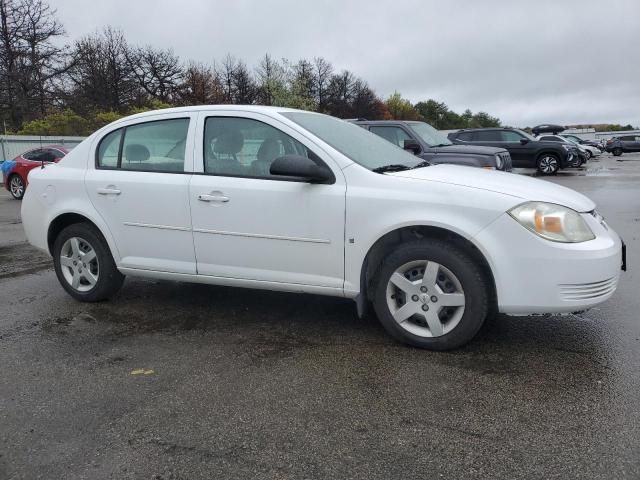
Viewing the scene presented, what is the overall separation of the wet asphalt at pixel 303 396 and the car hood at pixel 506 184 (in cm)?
102

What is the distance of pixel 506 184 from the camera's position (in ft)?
12.6

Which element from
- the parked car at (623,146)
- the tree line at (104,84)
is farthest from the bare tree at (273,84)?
the parked car at (623,146)

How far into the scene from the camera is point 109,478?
2.48 meters

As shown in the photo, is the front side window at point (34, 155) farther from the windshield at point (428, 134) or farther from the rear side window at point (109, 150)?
the rear side window at point (109, 150)

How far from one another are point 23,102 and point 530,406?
41.3 m

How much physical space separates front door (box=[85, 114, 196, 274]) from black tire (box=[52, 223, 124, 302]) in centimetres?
21

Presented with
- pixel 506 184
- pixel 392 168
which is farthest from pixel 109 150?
pixel 506 184

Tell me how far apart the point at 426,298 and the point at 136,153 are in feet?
9.08

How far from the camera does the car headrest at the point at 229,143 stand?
172 inches

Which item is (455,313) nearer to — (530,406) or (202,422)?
(530,406)

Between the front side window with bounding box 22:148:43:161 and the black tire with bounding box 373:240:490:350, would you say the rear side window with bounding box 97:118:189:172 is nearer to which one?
the black tire with bounding box 373:240:490:350

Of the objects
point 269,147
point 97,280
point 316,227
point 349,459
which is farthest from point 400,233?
point 97,280

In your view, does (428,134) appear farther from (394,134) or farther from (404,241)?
(404,241)

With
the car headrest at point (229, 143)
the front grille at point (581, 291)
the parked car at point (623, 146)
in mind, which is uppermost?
the car headrest at point (229, 143)
